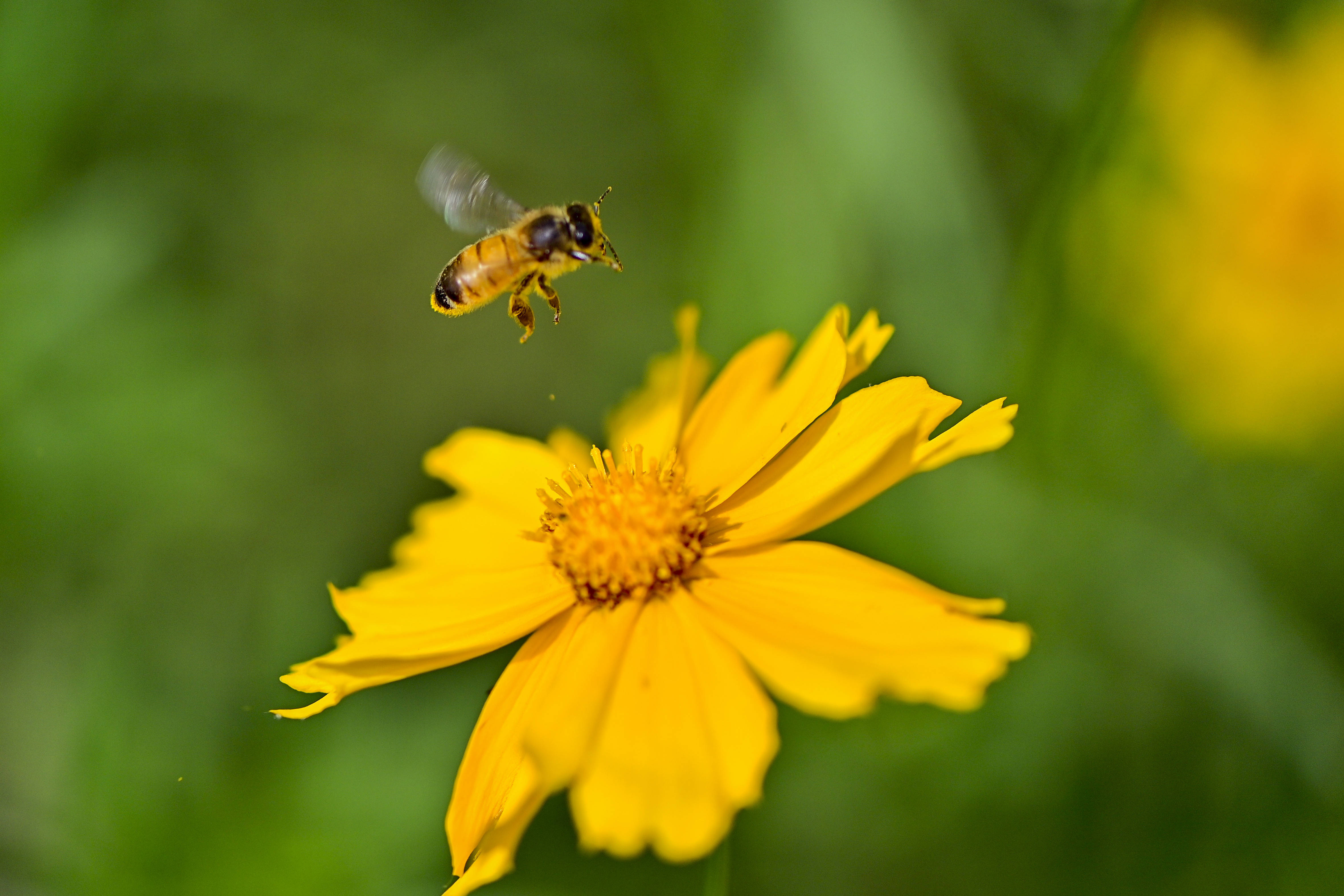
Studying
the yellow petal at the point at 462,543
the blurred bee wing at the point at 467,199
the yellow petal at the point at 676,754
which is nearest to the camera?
the yellow petal at the point at 676,754

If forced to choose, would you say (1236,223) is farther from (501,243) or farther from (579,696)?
(579,696)

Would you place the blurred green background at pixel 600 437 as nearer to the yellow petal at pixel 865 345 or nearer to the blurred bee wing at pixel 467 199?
the yellow petal at pixel 865 345

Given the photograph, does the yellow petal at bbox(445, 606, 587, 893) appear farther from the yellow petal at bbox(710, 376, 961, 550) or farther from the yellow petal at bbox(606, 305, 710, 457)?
the yellow petal at bbox(606, 305, 710, 457)

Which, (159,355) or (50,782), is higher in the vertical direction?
(159,355)

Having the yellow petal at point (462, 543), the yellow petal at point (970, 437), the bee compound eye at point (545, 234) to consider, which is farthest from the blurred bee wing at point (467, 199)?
the yellow petal at point (970, 437)

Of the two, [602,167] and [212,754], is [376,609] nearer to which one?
[212,754]

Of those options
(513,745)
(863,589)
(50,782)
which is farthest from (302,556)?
(863,589)
